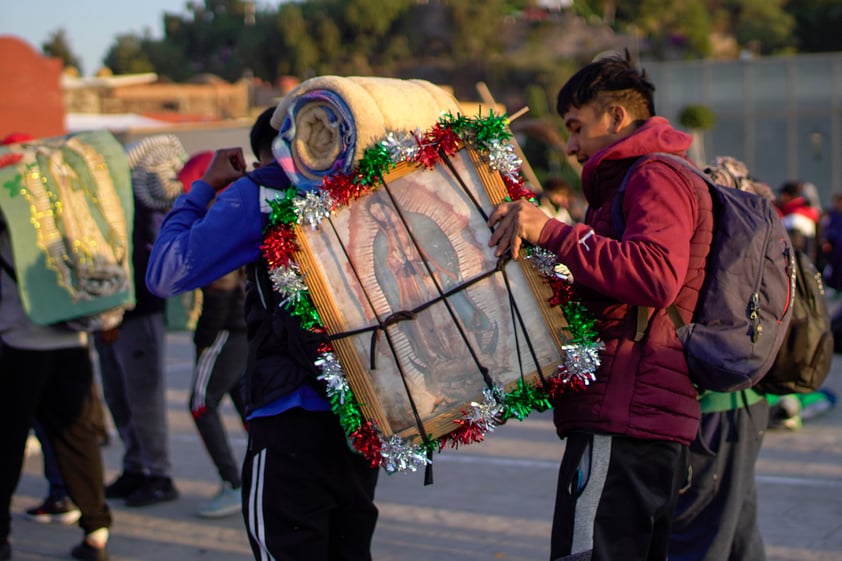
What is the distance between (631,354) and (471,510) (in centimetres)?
315

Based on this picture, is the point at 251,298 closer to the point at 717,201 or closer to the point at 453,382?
the point at 453,382

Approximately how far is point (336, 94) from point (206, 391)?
3276 millimetres

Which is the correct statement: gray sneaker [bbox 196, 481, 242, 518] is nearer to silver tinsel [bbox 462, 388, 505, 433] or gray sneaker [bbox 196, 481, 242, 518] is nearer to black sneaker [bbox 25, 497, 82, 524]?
black sneaker [bbox 25, 497, 82, 524]

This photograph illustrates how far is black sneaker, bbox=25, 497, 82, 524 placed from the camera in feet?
19.4

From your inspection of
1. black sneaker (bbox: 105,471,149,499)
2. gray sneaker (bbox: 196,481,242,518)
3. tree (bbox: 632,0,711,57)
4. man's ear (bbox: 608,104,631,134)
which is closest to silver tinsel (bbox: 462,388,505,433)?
man's ear (bbox: 608,104,631,134)

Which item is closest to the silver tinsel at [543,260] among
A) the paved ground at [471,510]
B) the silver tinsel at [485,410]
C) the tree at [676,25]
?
the silver tinsel at [485,410]

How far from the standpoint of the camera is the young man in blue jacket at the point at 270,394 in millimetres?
3039

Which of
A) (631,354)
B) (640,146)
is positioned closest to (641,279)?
(631,354)

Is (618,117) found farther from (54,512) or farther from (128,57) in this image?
(128,57)

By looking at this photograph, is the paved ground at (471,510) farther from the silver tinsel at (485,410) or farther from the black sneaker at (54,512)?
the silver tinsel at (485,410)

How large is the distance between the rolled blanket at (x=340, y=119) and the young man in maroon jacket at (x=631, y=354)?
38 cm

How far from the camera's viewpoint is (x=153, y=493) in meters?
6.25

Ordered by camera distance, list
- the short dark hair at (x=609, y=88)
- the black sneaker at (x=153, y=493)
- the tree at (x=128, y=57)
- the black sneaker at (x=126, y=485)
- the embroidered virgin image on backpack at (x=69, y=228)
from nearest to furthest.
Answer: the short dark hair at (x=609, y=88) → the embroidered virgin image on backpack at (x=69, y=228) → the black sneaker at (x=153, y=493) → the black sneaker at (x=126, y=485) → the tree at (x=128, y=57)

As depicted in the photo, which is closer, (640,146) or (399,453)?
(399,453)
